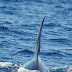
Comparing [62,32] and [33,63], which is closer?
[33,63]

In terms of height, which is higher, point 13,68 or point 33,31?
point 13,68

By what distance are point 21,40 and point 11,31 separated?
77.3 inches

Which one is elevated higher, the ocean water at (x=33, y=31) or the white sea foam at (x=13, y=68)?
the white sea foam at (x=13, y=68)

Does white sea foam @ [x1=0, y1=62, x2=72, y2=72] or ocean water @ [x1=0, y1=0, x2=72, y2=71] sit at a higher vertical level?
white sea foam @ [x1=0, y1=62, x2=72, y2=72]

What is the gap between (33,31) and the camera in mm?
16531

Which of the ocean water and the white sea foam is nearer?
the white sea foam

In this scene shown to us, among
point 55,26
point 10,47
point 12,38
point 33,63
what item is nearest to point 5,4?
point 55,26

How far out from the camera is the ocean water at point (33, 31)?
12.0 metres

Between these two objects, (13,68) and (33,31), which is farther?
(33,31)

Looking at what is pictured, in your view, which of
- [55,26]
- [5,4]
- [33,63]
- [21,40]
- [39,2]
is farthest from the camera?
[39,2]

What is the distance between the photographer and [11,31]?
1636 cm

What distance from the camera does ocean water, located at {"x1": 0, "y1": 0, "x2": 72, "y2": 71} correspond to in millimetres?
12047

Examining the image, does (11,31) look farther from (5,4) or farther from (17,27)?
(5,4)

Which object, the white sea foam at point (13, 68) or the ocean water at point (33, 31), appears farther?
the ocean water at point (33, 31)
